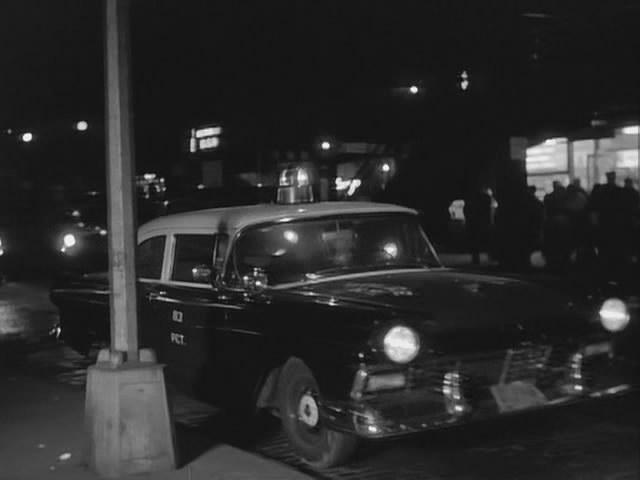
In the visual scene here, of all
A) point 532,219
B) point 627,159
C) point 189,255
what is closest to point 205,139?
point 627,159

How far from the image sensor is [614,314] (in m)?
6.83

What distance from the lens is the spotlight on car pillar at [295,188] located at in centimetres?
819

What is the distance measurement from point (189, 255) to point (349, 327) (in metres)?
2.31

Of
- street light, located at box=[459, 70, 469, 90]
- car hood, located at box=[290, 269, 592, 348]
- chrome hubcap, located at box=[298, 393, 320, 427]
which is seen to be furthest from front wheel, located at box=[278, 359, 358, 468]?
street light, located at box=[459, 70, 469, 90]

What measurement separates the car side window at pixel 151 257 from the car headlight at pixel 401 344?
290 cm

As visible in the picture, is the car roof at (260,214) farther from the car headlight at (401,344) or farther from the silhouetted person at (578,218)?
the silhouetted person at (578,218)

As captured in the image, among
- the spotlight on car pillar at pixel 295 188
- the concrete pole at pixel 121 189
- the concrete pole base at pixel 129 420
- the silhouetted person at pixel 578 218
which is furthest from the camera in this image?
the silhouetted person at pixel 578 218

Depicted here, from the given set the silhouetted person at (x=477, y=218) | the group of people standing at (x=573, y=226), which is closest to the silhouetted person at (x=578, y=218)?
the group of people standing at (x=573, y=226)

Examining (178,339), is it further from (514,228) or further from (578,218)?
(514,228)

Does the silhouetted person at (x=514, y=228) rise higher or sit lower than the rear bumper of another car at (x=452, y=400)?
higher

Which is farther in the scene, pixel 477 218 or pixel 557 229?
pixel 477 218

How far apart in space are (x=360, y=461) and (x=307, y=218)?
172cm

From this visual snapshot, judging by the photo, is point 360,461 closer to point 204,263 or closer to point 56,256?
point 204,263

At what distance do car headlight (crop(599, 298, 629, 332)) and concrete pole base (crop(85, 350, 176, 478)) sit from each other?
109 inches
